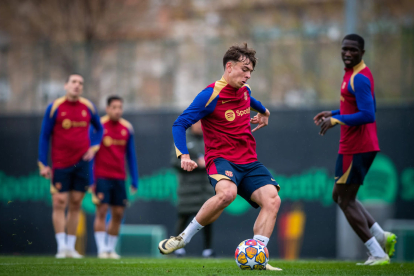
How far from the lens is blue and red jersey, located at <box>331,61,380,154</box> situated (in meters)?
6.51

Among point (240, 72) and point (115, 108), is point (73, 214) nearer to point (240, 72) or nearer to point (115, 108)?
point (115, 108)

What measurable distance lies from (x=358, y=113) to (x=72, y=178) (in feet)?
14.8

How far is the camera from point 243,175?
5.91 metres

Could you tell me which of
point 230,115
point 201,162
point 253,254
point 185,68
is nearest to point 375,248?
point 253,254

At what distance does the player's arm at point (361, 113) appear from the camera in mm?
6492

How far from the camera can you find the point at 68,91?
884cm

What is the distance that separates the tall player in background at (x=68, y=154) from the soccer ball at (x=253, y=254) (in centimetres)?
386

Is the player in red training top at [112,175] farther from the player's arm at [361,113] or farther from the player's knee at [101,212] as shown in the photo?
the player's arm at [361,113]

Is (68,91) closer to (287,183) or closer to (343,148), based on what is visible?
(343,148)

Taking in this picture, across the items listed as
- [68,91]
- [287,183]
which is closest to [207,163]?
[68,91]

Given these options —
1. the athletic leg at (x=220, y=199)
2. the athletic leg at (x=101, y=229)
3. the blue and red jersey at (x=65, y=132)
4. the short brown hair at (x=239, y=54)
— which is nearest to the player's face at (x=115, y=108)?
the blue and red jersey at (x=65, y=132)

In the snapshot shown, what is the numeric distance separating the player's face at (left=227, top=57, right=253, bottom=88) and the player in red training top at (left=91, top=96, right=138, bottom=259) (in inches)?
157

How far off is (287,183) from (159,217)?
2.90m

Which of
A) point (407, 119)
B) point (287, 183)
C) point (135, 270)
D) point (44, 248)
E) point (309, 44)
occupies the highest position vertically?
point (309, 44)
